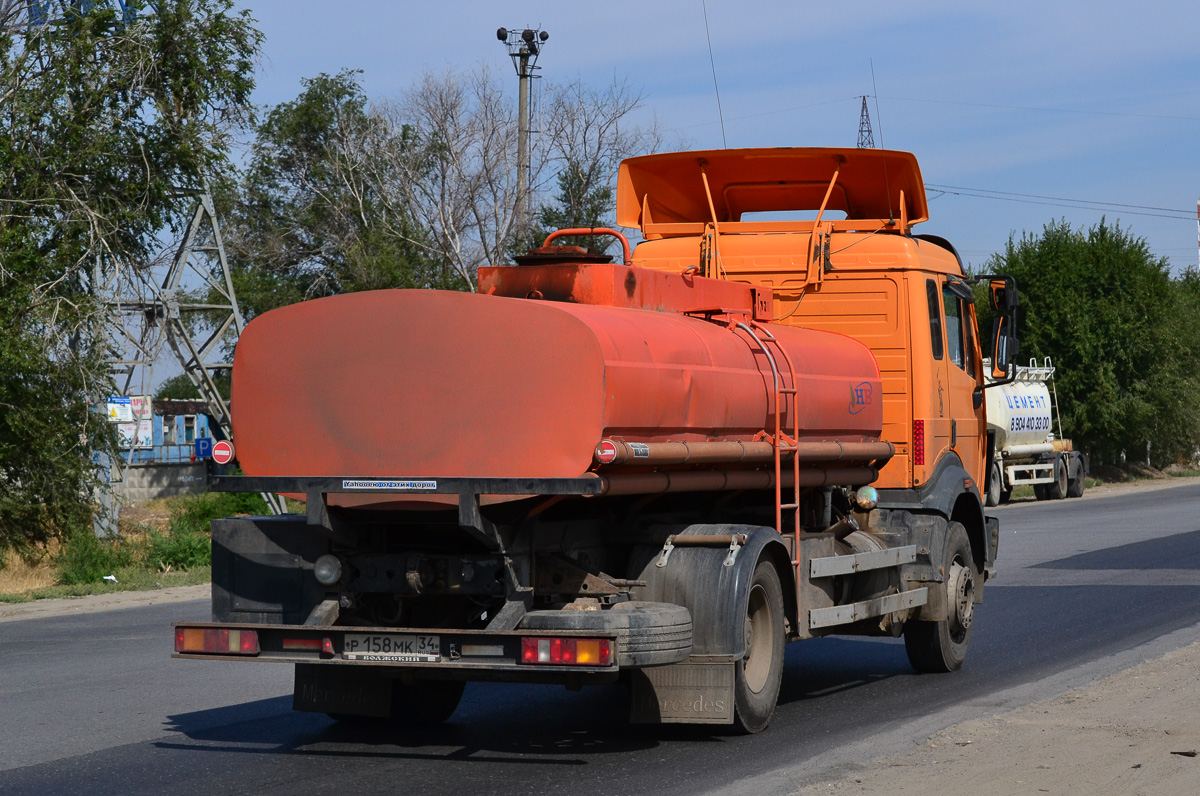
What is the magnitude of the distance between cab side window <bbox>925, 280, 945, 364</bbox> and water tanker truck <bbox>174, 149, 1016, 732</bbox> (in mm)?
1067

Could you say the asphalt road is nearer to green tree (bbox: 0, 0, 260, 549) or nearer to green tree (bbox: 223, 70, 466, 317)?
green tree (bbox: 0, 0, 260, 549)

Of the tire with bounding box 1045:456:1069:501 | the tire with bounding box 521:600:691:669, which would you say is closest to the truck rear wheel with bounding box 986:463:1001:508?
the tire with bounding box 1045:456:1069:501

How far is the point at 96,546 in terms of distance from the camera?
63.8ft

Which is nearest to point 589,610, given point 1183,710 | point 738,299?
point 738,299

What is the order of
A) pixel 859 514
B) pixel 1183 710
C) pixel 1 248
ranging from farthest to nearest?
pixel 1 248
pixel 859 514
pixel 1183 710

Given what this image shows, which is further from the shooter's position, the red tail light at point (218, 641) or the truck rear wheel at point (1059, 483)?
the truck rear wheel at point (1059, 483)

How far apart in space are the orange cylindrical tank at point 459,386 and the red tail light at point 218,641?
2.74 feet

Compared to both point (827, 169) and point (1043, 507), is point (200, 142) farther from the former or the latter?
point (1043, 507)

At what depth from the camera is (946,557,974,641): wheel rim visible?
33.8 ft

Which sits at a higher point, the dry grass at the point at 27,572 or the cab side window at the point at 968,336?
the cab side window at the point at 968,336

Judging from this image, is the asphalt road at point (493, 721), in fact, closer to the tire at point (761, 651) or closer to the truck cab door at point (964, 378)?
the tire at point (761, 651)

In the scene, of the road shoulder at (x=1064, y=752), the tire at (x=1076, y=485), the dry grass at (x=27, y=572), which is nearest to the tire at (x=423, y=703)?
the road shoulder at (x=1064, y=752)

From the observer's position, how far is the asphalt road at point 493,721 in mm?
6867

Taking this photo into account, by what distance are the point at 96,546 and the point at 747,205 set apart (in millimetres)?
11996
